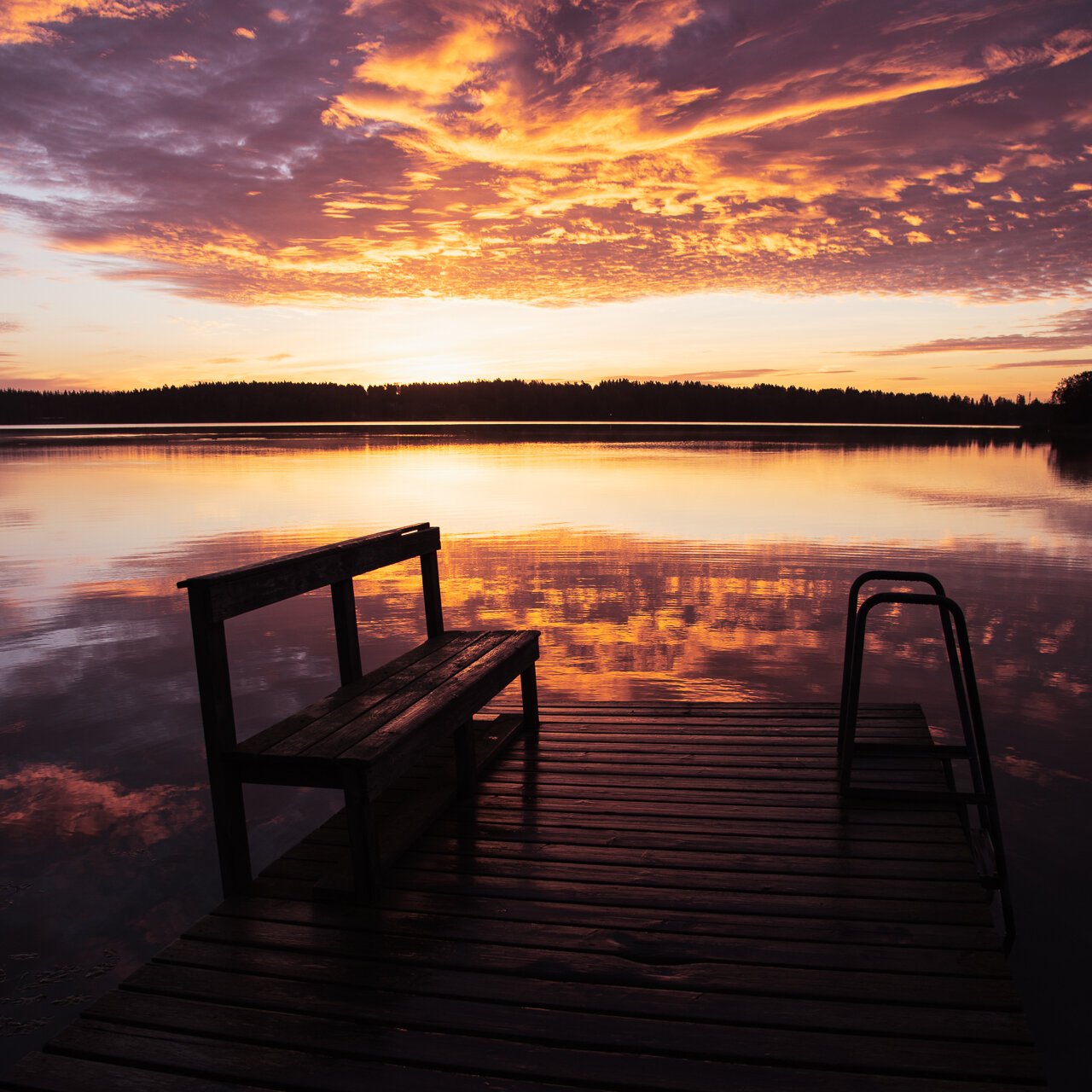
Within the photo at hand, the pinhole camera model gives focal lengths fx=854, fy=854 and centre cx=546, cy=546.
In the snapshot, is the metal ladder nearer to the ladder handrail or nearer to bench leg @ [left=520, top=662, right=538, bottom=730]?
the ladder handrail

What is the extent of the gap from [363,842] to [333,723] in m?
0.64

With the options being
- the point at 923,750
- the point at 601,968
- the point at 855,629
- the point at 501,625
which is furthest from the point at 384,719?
the point at 501,625

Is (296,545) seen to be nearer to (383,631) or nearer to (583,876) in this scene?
(383,631)

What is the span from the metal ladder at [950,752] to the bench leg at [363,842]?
8.43 ft

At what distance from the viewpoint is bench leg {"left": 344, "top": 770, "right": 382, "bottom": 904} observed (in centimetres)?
356

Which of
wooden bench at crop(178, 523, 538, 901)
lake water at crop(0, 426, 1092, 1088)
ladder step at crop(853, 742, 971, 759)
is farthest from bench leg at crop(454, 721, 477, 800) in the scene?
ladder step at crop(853, 742, 971, 759)

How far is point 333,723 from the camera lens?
13.3 ft

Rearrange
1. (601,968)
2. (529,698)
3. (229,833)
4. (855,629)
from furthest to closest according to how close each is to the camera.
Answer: (529,698), (855,629), (229,833), (601,968)

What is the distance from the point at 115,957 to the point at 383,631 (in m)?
6.45

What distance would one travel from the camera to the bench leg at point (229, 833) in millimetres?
3725

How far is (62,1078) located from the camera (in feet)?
8.67

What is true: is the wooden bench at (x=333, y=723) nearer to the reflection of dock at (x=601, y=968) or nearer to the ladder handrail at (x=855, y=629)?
the reflection of dock at (x=601, y=968)

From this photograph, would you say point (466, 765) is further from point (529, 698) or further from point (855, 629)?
point (855, 629)

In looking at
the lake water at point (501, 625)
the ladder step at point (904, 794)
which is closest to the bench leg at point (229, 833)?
the lake water at point (501, 625)
